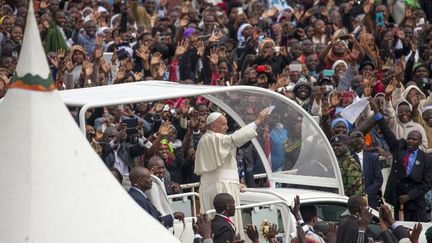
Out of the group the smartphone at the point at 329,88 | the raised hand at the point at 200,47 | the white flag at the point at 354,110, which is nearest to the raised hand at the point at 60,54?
the raised hand at the point at 200,47

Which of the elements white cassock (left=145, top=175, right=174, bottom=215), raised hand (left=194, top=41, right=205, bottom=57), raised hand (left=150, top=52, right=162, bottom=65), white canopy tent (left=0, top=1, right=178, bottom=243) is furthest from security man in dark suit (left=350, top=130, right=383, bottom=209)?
white canopy tent (left=0, top=1, right=178, bottom=243)

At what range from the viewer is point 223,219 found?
46.7 ft

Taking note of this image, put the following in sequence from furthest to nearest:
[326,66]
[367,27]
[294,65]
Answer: [367,27], [326,66], [294,65]

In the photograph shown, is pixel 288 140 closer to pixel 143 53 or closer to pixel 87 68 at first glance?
pixel 87 68

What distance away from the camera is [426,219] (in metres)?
18.5

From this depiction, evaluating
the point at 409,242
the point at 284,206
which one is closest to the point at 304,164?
the point at 284,206

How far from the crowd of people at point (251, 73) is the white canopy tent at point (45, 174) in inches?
181

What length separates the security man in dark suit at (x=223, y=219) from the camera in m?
14.1

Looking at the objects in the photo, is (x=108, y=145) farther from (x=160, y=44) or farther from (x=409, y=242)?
(x=160, y=44)

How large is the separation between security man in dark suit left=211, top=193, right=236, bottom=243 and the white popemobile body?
661mm

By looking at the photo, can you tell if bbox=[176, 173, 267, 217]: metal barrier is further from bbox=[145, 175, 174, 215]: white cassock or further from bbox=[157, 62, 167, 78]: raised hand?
bbox=[157, 62, 167, 78]: raised hand

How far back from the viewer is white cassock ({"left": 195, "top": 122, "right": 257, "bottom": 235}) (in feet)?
51.5

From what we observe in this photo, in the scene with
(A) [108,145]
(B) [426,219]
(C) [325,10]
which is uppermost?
(C) [325,10]

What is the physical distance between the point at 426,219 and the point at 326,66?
18.2 ft
